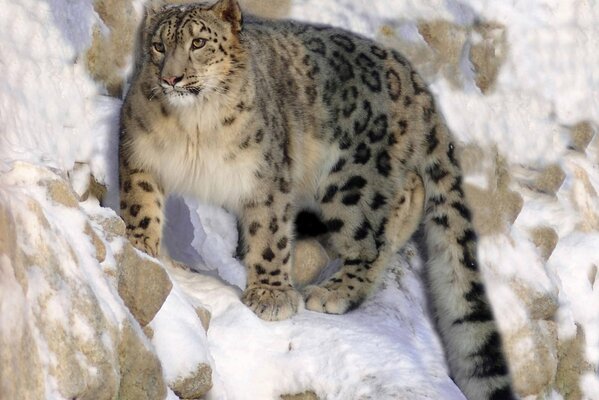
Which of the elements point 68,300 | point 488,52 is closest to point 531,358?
point 488,52

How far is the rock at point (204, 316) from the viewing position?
4.85 m

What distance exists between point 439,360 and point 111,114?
6.15 feet

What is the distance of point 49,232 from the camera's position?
12.0 ft

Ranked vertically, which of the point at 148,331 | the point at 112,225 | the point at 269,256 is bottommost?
the point at 269,256

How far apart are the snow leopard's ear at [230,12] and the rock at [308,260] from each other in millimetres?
1416

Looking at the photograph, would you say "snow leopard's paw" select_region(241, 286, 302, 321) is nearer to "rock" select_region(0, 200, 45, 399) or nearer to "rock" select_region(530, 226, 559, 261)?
"rock" select_region(0, 200, 45, 399)

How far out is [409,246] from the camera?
6.37 metres

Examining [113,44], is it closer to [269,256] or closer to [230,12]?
[230,12]

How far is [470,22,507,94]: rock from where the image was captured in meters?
7.41

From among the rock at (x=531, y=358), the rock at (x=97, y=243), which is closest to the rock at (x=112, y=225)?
the rock at (x=97, y=243)

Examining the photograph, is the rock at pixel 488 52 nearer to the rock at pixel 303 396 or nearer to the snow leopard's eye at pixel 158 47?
the snow leopard's eye at pixel 158 47

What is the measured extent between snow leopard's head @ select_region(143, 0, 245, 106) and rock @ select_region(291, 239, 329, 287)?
1.30 m

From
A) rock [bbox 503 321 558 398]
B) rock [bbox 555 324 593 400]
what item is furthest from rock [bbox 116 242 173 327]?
rock [bbox 555 324 593 400]

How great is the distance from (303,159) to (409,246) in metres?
0.94
